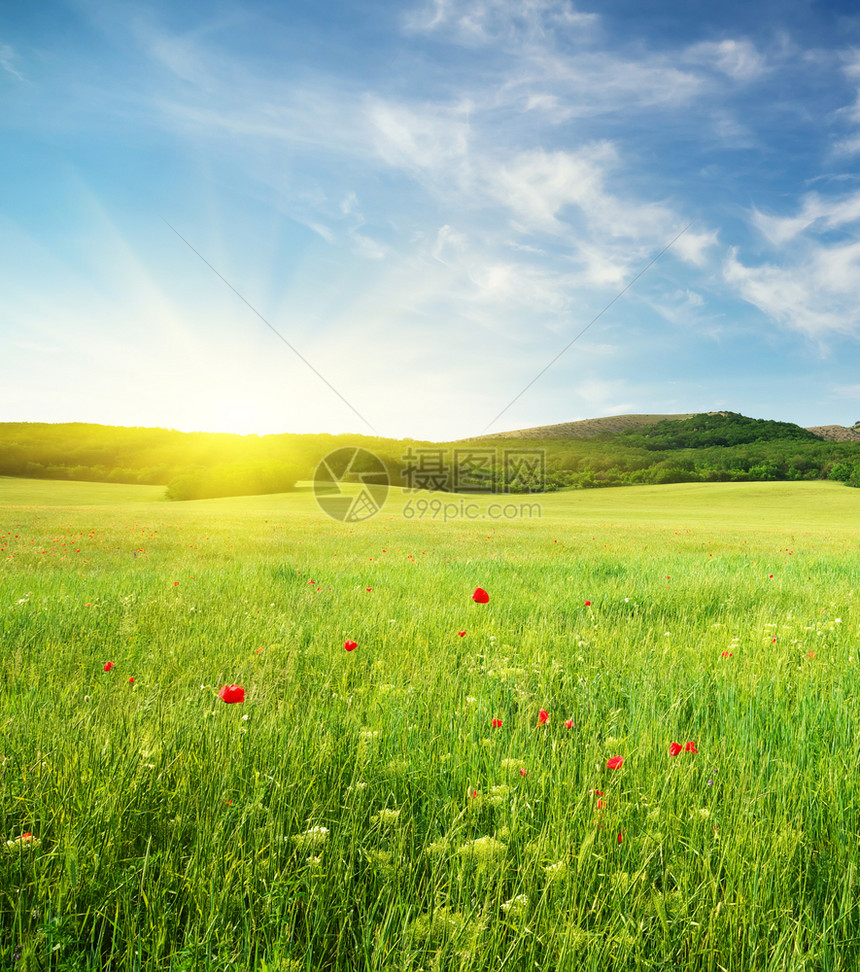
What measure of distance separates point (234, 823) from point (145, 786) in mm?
444

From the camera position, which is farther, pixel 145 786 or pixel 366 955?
pixel 145 786

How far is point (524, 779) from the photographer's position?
86.2 inches

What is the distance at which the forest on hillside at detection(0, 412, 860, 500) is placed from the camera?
180 feet

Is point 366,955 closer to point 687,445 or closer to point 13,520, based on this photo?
point 13,520

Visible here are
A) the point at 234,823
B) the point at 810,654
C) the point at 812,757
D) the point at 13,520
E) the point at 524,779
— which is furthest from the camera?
the point at 13,520

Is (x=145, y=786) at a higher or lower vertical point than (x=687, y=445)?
lower

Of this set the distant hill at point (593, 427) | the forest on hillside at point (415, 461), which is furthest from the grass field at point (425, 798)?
the distant hill at point (593, 427)

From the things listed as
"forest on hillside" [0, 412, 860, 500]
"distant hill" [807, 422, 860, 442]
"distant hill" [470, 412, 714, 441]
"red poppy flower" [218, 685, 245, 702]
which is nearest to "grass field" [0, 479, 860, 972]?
"red poppy flower" [218, 685, 245, 702]

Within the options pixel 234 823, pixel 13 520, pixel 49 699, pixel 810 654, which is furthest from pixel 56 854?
pixel 13 520

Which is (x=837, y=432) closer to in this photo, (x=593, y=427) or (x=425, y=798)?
(x=593, y=427)

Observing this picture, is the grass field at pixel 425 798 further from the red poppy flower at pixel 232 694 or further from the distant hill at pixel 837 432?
the distant hill at pixel 837 432

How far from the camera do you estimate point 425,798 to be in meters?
2.14

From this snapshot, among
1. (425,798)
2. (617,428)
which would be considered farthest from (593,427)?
(425,798)

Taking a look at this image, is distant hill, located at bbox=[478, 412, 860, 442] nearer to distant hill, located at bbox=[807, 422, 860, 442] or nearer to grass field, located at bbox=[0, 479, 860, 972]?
distant hill, located at bbox=[807, 422, 860, 442]
